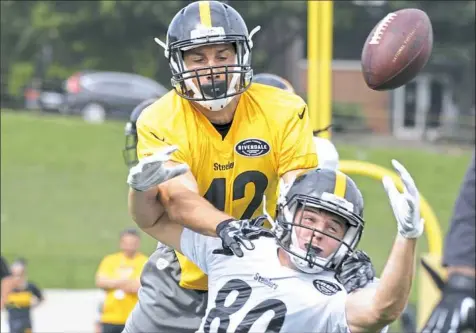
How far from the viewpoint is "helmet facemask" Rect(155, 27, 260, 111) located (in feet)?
12.2

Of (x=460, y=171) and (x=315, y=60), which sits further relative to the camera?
(x=460, y=171)

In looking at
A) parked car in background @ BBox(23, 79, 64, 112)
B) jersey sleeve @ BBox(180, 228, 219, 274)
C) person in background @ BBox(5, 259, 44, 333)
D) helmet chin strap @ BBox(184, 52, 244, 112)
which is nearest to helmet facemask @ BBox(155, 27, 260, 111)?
helmet chin strap @ BBox(184, 52, 244, 112)

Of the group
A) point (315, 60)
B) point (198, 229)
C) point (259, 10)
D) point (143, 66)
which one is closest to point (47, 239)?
point (143, 66)

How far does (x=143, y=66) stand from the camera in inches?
585

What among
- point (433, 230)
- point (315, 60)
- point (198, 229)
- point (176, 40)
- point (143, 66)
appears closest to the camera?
point (198, 229)

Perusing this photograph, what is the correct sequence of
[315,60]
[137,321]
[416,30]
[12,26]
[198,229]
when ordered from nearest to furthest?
[198,229] → [137,321] → [416,30] → [315,60] → [12,26]

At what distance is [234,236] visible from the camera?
132 inches

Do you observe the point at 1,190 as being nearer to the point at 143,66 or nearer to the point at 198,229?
the point at 143,66

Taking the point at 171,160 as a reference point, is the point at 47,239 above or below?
below

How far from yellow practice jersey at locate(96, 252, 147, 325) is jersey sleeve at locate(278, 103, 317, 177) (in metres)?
4.15

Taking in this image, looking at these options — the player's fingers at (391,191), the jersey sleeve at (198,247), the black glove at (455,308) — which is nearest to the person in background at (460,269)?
the black glove at (455,308)

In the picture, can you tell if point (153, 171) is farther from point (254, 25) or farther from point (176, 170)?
point (254, 25)

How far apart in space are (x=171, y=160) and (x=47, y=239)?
30.3 feet

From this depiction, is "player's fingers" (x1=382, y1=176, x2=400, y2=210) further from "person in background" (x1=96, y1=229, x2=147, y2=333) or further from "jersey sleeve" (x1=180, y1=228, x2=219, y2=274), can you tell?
"person in background" (x1=96, y1=229, x2=147, y2=333)
